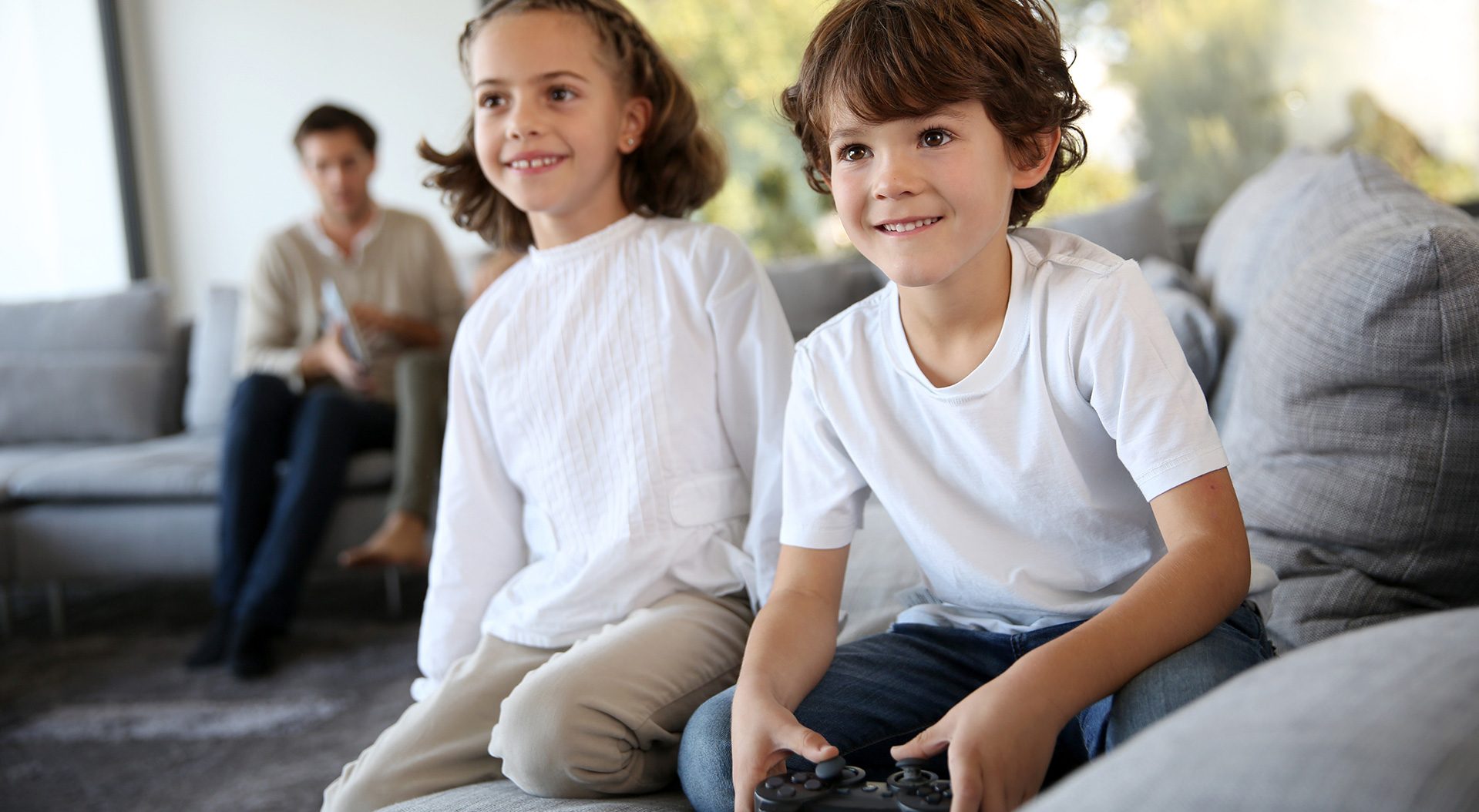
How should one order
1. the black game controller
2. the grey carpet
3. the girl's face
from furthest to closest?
the grey carpet
the girl's face
the black game controller

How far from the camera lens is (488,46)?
4.44ft

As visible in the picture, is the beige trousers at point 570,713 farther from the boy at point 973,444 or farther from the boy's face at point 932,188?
the boy's face at point 932,188

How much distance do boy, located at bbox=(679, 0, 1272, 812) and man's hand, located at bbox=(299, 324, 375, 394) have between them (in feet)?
6.35

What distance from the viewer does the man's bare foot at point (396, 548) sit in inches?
101

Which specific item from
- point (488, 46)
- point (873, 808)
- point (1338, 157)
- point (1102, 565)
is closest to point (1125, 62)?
point (1338, 157)

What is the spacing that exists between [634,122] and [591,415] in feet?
1.27

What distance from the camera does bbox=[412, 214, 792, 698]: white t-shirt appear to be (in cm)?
126

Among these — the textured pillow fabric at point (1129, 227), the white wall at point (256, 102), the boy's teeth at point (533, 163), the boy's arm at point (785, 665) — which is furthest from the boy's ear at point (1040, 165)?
the white wall at point (256, 102)

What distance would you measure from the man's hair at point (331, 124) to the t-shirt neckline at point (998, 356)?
7.52 feet

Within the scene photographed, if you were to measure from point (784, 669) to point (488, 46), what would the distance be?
821 millimetres

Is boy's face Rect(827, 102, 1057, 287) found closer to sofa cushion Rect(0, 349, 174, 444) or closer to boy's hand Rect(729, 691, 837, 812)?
boy's hand Rect(729, 691, 837, 812)

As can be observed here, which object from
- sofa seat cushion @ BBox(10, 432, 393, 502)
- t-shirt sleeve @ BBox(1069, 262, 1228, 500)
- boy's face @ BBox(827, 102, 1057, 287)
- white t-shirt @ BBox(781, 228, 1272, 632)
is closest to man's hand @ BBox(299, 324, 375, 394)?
sofa seat cushion @ BBox(10, 432, 393, 502)

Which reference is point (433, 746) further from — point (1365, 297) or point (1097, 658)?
point (1365, 297)

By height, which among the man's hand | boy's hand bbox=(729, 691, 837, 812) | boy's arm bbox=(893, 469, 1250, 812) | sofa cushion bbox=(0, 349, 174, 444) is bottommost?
sofa cushion bbox=(0, 349, 174, 444)
